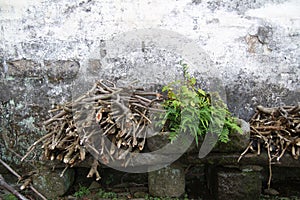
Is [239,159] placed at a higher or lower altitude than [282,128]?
lower

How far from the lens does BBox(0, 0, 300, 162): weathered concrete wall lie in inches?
118

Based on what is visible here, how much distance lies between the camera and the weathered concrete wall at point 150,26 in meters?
3.01

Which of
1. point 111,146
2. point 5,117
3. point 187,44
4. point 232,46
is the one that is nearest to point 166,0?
point 187,44

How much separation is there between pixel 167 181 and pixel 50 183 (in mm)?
930

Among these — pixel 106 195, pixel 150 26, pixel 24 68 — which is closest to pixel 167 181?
pixel 106 195

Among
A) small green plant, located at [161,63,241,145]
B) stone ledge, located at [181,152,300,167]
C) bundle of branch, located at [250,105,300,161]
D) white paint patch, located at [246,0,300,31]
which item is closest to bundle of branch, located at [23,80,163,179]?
small green plant, located at [161,63,241,145]

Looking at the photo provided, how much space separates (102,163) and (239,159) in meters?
1.02

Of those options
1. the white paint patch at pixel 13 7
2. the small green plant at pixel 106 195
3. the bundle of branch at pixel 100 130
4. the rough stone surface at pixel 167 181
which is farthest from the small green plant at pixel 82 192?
the white paint patch at pixel 13 7

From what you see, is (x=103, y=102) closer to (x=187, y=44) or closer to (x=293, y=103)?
(x=187, y=44)

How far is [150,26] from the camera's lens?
3.02 metres

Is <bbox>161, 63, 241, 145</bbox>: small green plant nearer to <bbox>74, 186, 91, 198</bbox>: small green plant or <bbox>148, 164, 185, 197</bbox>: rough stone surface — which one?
<bbox>148, 164, 185, 197</bbox>: rough stone surface

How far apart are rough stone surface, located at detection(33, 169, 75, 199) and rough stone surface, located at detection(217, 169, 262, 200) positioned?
125cm

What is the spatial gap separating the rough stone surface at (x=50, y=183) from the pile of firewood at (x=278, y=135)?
56.4 inches

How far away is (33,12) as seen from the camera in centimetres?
300
